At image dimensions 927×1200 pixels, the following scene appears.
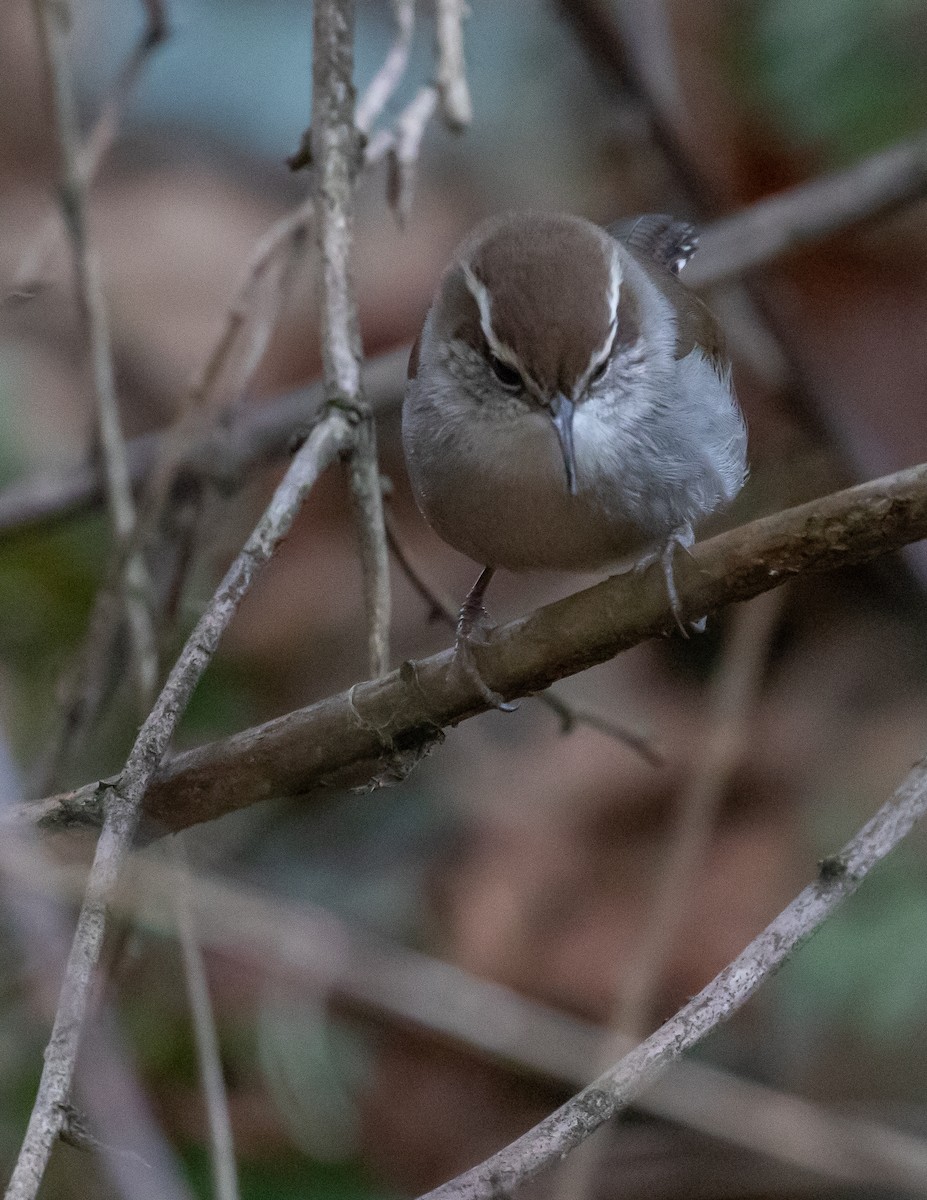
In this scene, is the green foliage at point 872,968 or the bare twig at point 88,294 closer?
the bare twig at point 88,294

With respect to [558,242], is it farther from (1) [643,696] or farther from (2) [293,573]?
(2) [293,573]

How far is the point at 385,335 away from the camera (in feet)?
22.4

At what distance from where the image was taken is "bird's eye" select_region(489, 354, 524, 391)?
2883 mm

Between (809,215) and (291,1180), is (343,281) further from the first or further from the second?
(809,215)

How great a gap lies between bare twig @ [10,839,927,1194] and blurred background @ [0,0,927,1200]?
0.05 ft

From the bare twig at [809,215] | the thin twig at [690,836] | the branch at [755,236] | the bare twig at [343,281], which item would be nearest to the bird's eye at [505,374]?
the bare twig at [343,281]

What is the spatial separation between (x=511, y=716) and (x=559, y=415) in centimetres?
330

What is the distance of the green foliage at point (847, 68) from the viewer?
5.79m

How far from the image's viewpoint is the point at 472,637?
2773mm

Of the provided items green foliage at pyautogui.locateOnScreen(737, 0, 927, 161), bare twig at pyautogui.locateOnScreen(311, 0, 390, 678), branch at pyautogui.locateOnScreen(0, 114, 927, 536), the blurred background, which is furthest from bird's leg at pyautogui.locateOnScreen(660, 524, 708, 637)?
green foliage at pyautogui.locateOnScreen(737, 0, 927, 161)

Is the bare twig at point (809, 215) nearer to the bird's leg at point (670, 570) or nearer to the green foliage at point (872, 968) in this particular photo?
the green foliage at point (872, 968)

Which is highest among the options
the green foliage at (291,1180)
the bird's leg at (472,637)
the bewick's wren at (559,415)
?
the bewick's wren at (559,415)

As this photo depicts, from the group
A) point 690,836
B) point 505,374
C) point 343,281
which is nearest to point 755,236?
point 690,836

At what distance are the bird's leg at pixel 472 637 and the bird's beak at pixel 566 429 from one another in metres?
0.35
